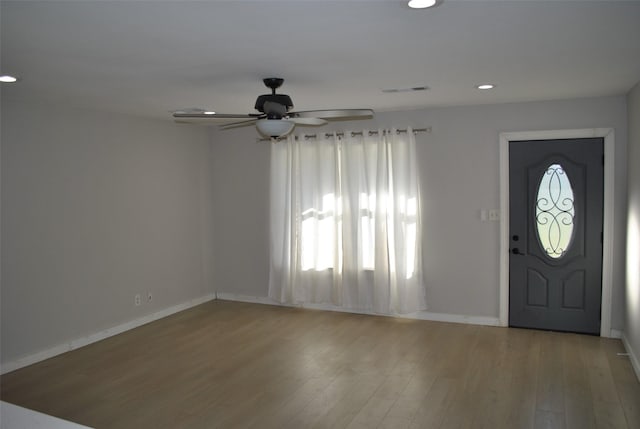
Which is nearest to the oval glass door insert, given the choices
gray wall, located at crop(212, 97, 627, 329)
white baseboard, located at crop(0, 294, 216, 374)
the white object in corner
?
gray wall, located at crop(212, 97, 627, 329)

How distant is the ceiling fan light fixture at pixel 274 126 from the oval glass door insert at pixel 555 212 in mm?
3086

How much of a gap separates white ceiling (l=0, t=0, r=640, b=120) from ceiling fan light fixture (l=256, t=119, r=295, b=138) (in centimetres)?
36

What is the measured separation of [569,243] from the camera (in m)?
5.03

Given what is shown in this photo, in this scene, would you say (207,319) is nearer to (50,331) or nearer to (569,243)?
(50,331)

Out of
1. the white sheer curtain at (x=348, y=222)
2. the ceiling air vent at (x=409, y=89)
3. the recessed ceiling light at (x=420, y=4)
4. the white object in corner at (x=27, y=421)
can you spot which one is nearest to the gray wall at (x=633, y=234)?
the ceiling air vent at (x=409, y=89)

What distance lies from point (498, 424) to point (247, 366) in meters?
2.16

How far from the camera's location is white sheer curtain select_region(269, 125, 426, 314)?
5.55 metres

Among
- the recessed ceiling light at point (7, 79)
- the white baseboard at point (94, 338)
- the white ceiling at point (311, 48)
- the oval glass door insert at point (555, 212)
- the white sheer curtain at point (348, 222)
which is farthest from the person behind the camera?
the white sheer curtain at point (348, 222)

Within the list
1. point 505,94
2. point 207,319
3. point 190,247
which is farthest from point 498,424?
point 190,247

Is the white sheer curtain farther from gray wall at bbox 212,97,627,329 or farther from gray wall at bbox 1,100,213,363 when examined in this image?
gray wall at bbox 1,100,213,363

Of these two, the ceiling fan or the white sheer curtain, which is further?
the white sheer curtain

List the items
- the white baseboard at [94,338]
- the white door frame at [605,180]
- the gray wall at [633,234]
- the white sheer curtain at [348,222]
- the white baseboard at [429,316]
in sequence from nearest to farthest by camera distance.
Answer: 1. the gray wall at [633,234]
2. the white baseboard at [94,338]
3. the white door frame at [605,180]
4. the white baseboard at [429,316]
5. the white sheer curtain at [348,222]

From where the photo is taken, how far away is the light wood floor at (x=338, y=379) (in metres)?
3.39

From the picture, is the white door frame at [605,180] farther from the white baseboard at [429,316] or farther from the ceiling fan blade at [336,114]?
the ceiling fan blade at [336,114]
